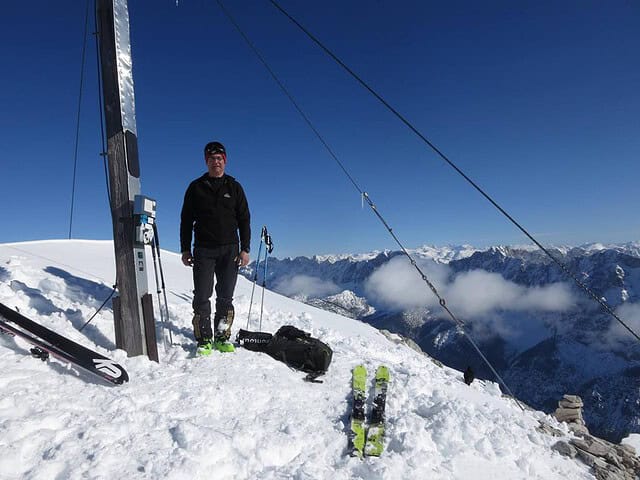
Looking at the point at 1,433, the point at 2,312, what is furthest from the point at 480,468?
the point at 2,312

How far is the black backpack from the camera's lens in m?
6.61

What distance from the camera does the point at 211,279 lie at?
648cm

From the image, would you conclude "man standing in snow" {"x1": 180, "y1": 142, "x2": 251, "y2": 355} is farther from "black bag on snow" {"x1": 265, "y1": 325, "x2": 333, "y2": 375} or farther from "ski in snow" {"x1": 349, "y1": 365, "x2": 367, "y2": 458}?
"ski in snow" {"x1": 349, "y1": 365, "x2": 367, "y2": 458}

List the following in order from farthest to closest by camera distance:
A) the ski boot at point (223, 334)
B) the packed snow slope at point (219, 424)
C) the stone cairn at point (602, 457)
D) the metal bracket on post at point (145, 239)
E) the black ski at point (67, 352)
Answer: the ski boot at point (223, 334) → the metal bracket on post at point (145, 239) → the stone cairn at point (602, 457) → the black ski at point (67, 352) → the packed snow slope at point (219, 424)

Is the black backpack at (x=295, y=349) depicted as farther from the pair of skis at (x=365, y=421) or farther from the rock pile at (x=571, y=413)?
the rock pile at (x=571, y=413)

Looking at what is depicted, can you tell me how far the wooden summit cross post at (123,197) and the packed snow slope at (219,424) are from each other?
471 millimetres

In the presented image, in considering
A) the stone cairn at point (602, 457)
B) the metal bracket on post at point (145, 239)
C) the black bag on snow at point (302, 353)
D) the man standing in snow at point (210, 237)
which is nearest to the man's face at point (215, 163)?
the man standing in snow at point (210, 237)

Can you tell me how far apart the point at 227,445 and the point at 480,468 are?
2.92 metres

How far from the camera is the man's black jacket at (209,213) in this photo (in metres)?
6.38

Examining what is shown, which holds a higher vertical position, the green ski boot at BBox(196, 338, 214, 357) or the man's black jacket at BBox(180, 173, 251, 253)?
the man's black jacket at BBox(180, 173, 251, 253)

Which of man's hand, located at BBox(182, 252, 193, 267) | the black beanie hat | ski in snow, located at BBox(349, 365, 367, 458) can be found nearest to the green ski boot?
man's hand, located at BBox(182, 252, 193, 267)

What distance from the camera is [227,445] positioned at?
3775 mm

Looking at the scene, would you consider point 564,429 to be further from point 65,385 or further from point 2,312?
point 2,312

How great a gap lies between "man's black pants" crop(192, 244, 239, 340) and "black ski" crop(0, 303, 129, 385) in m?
1.73
